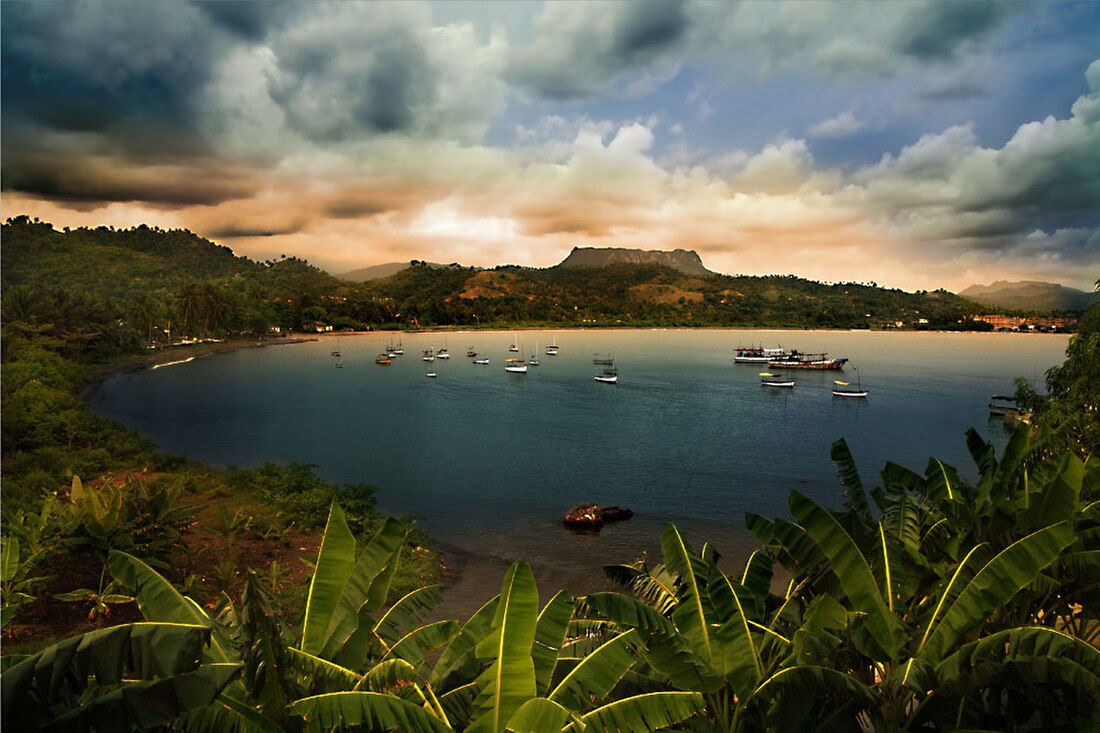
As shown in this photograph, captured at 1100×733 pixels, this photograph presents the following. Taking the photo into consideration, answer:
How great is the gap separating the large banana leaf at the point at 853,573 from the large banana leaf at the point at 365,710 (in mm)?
4044

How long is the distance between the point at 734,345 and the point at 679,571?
164 metres

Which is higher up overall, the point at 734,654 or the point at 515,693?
the point at 515,693

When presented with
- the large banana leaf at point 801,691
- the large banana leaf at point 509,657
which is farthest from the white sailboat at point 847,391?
the large banana leaf at point 509,657

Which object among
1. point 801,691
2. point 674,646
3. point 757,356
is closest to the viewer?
point 801,691

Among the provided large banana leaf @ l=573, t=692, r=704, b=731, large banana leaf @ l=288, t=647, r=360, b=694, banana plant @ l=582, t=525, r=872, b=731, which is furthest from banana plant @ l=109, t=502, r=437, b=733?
banana plant @ l=582, t=525, r=872, b=731

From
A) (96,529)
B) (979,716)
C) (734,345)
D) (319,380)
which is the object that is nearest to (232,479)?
(96,529)

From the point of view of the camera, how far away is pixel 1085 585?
6957 millimetres

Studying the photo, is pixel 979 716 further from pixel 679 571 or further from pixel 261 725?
pixel 261 725

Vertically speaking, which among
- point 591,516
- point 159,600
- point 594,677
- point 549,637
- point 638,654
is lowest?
point 591,516

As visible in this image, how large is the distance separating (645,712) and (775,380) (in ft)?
296

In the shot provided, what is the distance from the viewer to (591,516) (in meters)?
28.3

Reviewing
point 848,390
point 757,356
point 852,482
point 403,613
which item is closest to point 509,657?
point 403,613

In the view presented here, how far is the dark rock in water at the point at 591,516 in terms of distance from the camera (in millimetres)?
28094

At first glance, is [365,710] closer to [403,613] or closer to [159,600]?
[403,613]
